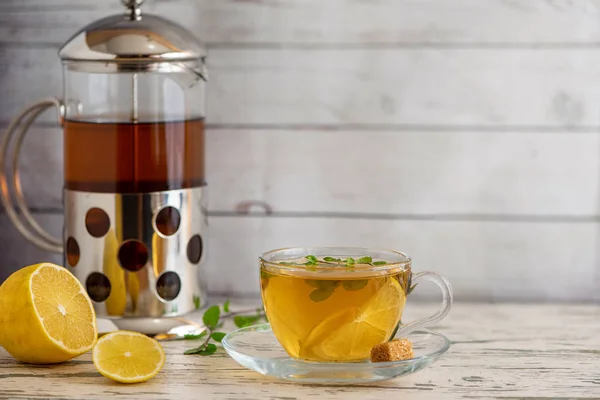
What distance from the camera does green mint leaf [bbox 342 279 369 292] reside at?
81 centimetres

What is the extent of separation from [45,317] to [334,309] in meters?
0.31

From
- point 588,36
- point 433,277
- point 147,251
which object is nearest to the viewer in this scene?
point 433,277

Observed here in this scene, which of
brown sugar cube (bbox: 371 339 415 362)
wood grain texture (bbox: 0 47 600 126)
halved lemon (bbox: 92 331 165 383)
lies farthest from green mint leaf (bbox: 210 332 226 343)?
wood grain texture (bbox: 0 47 600 126)

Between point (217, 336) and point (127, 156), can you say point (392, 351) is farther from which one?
Result: point (127, 156)

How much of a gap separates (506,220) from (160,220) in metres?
0.53

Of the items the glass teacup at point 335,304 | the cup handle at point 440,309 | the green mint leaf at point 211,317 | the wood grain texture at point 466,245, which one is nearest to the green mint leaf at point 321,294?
the glass teacup at point 335,304

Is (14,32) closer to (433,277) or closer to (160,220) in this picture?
(160,220)

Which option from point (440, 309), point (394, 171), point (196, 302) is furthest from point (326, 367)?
point (394, 171)

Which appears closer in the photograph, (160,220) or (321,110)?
(160,220)

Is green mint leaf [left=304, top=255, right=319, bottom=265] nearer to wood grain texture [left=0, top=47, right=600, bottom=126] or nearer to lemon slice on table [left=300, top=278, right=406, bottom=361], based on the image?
lemon slice on table [left=300, top=278, right=406, bottom=361]

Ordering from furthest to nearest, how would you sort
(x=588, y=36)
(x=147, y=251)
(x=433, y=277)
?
(x=588, y=36), (x=147, y=251), (x=433, y=277)

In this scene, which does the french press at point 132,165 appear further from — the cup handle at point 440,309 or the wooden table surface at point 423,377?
the cup handle at point 440,309

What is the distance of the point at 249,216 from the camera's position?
48.6 inches

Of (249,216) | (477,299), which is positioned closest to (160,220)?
(249,216)
